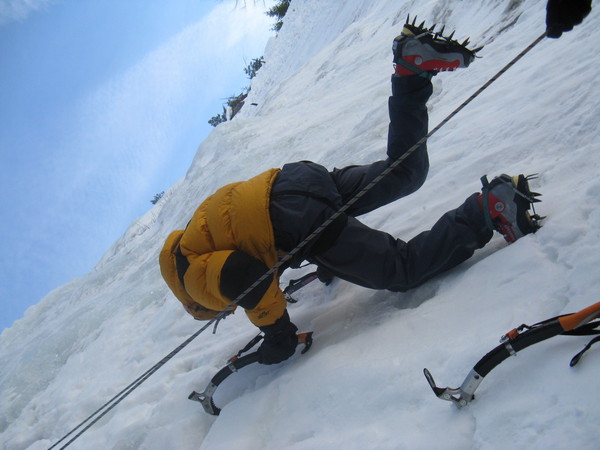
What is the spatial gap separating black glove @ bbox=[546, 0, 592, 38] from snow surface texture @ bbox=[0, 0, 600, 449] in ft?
2.28

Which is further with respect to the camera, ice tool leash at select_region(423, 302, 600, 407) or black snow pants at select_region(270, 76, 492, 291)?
black snow pants at select_region(270, 76, 492, 291)

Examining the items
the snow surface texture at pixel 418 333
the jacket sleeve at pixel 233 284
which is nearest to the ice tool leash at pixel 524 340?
the snow surface texture at pixel 418 333

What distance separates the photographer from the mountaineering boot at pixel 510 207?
1861 mm

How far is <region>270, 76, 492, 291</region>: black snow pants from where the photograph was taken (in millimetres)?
2047

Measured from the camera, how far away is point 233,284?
189 centimetres

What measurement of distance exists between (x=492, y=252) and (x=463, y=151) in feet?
5.01

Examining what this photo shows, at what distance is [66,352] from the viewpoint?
471 centimetres

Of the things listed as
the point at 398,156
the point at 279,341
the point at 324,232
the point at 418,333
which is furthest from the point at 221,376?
the point at 398,156

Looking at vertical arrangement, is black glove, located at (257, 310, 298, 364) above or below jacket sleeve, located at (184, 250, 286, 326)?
below

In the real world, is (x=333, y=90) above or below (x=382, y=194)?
above

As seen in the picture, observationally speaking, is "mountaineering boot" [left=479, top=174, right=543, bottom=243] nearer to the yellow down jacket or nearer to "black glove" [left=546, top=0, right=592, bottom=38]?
"black glove" [left=546, top=0, right=592, bottom=38]

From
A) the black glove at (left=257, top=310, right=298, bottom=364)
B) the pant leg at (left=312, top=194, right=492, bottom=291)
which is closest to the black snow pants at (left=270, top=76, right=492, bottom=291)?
the pant leg at (left=312, top=194, right=492, bottom=291)

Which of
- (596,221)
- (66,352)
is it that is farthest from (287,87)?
(596,221)

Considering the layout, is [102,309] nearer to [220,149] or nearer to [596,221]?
[220,149]
